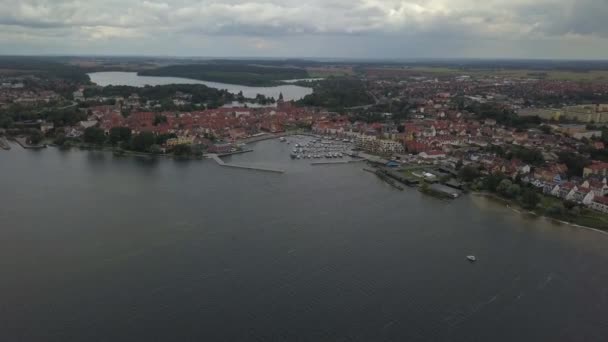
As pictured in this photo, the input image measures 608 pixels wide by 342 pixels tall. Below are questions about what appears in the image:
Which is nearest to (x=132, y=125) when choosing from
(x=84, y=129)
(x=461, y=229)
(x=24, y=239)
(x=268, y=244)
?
(x=84, y=129)

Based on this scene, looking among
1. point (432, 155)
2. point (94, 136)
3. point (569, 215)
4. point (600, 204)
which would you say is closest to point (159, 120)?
point (94, 136)

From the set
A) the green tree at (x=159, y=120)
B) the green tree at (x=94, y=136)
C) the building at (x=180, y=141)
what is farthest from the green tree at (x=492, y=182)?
the green tree at (x=159, y=120)

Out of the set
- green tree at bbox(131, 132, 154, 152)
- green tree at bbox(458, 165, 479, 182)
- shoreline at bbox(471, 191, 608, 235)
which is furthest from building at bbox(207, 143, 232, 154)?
shoreline at bbox(471, 191, 608, 235)

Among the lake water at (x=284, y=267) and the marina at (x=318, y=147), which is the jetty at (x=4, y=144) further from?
the marina at (x=318, y=147)

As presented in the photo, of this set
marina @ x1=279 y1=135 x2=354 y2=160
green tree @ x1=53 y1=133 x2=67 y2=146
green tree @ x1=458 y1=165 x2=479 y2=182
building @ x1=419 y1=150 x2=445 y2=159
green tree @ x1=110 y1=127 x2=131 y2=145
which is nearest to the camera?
green tree @ x1=458 y1=165 x2=479 y2=182

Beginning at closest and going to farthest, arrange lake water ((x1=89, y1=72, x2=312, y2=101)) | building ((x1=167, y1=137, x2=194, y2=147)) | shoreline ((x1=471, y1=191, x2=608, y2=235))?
shoreline ((x1=471, y1=191, x2=608, y2=235)) < building ((x1=167, y1=137, x2=194, y2=147)) < lake water ((x1=89, y1=72, x2=312, y2=101))

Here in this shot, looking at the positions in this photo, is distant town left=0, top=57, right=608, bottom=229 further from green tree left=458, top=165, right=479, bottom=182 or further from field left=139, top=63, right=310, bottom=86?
field left=139, top=63, right=310, bottom=86

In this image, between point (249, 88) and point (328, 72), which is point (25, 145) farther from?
point (328, 72)

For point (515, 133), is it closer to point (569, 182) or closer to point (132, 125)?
point (569, 182)
